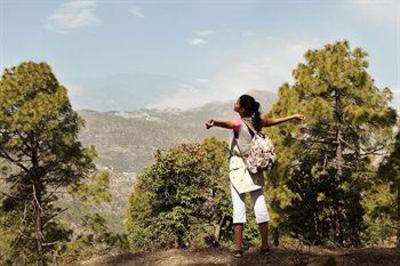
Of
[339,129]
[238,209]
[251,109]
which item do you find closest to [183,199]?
[339,129]

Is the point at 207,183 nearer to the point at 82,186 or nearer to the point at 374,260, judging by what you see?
the point at 82,186

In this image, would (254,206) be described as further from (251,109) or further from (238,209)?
(251,109)

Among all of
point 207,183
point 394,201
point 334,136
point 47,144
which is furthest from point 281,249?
point 207,183

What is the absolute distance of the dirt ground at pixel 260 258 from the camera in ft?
22.0

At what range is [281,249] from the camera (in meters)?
7.64

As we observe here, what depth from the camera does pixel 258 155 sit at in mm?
6516

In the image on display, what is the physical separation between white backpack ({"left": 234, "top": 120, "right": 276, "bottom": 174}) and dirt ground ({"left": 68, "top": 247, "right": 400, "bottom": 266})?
119cm

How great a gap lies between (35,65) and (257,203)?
17.5 m

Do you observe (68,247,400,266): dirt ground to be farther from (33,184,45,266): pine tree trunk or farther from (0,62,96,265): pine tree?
(0,62,96,265): pine tree

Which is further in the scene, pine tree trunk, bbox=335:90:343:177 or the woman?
pine tree trunk, bbox=335:90:343:177

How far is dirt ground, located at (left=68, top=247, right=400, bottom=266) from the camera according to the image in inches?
264

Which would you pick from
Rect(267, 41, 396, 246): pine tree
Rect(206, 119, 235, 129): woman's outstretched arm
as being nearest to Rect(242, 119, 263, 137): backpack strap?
Rect(206, 119, 235, 129): woman's outstretched arm

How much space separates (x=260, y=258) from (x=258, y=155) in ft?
4.98

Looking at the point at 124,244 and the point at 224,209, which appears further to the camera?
the point at 224,209
